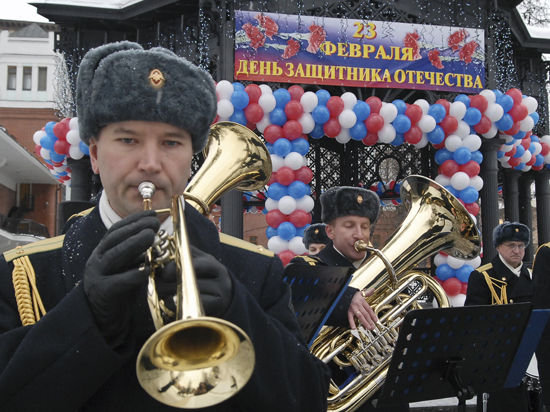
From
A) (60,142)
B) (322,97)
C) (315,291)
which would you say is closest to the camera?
(315,291)

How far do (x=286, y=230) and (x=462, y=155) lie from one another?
3279 millimetres

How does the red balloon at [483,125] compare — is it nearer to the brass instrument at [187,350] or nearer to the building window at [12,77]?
the brass instrument at [187,350]

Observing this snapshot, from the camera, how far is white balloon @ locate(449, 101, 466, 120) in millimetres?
8773

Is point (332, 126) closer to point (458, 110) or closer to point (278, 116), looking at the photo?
point (278, 116)

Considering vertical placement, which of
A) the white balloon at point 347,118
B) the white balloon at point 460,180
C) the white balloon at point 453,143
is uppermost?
the white balloon at point 347,118

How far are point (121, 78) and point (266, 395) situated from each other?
0.90m

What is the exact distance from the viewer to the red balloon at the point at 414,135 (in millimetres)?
8625

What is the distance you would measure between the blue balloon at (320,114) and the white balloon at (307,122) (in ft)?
0.22

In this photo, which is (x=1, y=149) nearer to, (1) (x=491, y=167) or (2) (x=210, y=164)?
(1) (x=491, y=167)

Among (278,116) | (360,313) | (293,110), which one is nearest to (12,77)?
(278,116)

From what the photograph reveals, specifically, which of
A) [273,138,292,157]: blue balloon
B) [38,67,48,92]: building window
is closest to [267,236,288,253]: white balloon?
[273,138,292,157]: blue balloon

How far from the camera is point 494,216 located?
32.7 feet

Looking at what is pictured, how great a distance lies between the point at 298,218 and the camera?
7.86 meters

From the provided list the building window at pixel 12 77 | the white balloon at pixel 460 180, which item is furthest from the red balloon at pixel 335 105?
the building window at pixel 12 77
